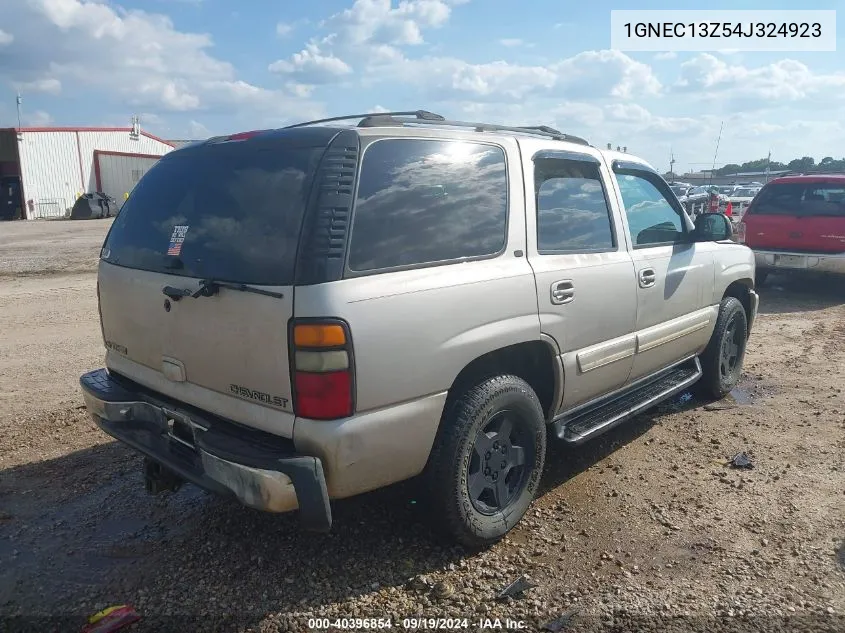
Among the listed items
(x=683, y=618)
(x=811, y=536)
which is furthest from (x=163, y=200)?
(x=811, y=536)

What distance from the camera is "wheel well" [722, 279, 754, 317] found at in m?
5.56

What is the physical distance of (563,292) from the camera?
3.51 meters

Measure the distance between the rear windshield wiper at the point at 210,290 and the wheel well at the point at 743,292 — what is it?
421 centimetres

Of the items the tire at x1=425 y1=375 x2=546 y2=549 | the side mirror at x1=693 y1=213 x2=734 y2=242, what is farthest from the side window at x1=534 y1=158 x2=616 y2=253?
the side mirror at x1=693 y1=213 x2=734 y2=242

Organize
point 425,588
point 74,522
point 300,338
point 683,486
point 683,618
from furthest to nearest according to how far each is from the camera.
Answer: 1. point 683,486
2. point 74,522
3. point 425,588
4. point 683,618
5. point 300,338

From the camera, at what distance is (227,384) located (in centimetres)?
285

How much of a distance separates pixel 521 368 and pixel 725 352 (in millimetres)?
2704

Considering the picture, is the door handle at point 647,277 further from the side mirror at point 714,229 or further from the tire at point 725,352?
the tire at point 725,352

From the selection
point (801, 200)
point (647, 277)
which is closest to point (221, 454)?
point (647, 277)

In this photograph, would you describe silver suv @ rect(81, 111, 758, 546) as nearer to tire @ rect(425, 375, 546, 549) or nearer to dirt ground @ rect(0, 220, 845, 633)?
tire @ rect(425, 375, 546, 549)

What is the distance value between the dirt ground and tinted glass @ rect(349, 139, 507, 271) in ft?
3.86

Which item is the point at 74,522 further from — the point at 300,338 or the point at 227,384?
the point at 300,338

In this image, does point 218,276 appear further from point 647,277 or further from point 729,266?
point 729,266

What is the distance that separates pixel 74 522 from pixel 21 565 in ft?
1.31
